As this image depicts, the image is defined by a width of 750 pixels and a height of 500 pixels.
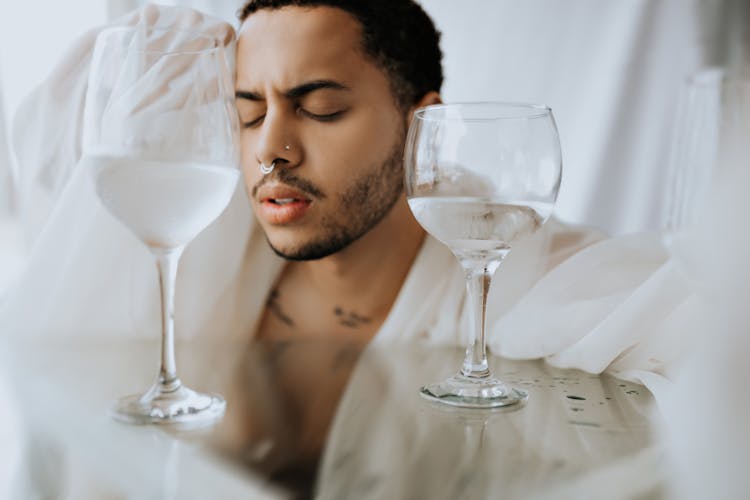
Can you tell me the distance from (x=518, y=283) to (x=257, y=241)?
0.26m

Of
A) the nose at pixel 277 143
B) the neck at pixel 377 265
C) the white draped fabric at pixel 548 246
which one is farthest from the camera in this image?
the neck at pixel 377 265

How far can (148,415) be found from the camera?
0.36m

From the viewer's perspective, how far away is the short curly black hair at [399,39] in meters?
0.70

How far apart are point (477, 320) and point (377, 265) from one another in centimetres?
31

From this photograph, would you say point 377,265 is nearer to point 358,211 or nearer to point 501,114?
point 358,211

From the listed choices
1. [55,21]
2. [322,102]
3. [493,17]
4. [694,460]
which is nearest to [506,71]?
[493,17]

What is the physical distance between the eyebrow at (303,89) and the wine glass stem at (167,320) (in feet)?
0.93

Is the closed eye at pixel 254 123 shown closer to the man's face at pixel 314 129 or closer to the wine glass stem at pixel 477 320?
the man's face at pixel 314 129

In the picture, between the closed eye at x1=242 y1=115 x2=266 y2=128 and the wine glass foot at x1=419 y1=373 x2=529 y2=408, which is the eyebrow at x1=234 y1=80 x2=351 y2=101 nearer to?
the closed eye at x1=242 y1=115 x2=266 y2=128

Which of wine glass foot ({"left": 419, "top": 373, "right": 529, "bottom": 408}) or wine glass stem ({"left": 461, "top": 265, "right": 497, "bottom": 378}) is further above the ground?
wine glass stem ({"left": 461, "top": 265, "right": 497, "bottom": 378})

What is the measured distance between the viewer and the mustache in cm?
64

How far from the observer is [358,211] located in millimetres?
686

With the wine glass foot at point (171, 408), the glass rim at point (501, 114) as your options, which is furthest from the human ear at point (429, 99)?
the wine glass foot at point (171, 408)

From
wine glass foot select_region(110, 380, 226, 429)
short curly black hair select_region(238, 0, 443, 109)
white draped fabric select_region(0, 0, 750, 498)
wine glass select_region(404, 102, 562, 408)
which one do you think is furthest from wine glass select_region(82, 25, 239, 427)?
short curly black hair select_region(238, 0, 443, 109)
